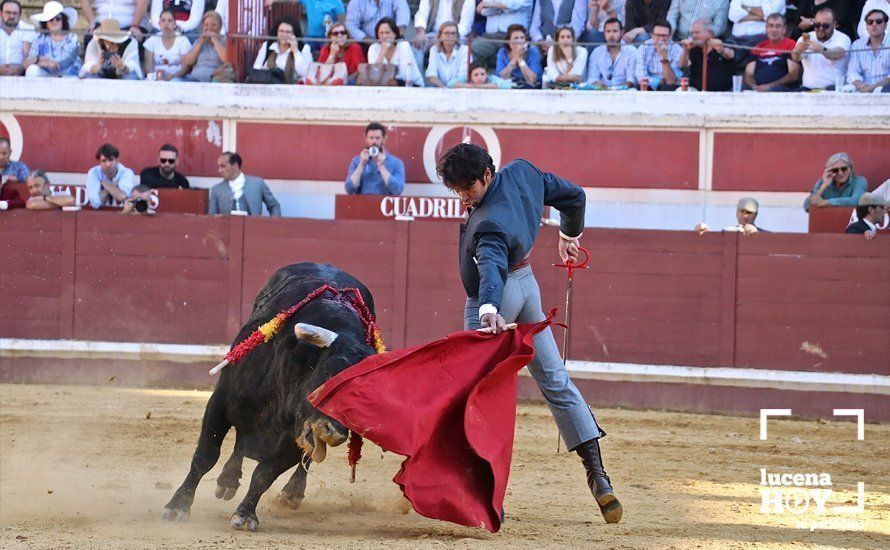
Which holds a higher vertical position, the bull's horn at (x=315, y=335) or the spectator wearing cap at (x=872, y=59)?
the spectator wearing cap at (x=872, y=59)

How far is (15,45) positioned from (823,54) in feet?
21.1

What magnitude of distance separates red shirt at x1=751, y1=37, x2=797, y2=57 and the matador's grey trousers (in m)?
5.49

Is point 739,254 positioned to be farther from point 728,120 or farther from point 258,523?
point 258,523

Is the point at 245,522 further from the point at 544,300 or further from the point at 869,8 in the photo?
the point at 869,8

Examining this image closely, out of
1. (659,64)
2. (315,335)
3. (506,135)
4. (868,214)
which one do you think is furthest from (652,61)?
(315,335)

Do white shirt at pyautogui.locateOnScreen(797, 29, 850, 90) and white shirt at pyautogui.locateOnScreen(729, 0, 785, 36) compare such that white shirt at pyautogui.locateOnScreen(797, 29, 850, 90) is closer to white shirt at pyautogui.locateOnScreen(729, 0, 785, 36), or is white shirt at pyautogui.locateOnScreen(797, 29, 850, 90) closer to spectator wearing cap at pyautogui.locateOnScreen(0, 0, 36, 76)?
white shirt at pyautogui.locateOnScreen(729, 0, 785, 36)

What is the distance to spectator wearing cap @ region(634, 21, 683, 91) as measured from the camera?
946cm

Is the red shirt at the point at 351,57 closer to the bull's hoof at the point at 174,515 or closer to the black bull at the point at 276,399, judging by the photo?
the black bull at the point at 276,399

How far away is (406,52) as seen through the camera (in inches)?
389

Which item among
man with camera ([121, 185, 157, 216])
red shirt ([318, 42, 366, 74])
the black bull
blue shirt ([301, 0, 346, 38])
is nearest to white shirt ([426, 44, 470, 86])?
red shirt ([318, 42, 366, 74])

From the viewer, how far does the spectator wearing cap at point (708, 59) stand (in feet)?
30.8

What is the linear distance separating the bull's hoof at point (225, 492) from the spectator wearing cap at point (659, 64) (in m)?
5.49

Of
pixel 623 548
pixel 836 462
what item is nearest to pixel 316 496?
pixel 623 548

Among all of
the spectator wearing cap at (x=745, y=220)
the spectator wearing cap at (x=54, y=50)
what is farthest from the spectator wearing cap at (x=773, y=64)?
the spectator wearing cap at (x=54, y=50)
